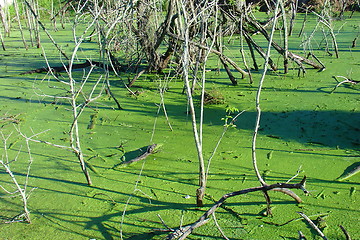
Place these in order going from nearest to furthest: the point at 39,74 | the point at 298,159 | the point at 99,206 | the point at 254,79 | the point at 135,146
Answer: the point at 99,206, the point at 298,159, the point at 135,146, the point at 254,79, the point at 39,74

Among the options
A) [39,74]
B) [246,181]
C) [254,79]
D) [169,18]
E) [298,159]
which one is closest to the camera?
[246,181]

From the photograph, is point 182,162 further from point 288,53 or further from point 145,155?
point 288,53

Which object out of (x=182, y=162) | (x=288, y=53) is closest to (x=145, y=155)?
(x=182, y=162)

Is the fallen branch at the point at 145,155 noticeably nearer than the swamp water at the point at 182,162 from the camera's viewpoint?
No

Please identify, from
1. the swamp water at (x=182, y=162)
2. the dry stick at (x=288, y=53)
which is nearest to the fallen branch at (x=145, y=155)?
the swamp water at (x=182, y=162)

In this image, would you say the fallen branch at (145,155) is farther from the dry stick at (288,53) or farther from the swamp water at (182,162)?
the dry stick at (288,53)

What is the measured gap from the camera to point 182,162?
280 centimetres

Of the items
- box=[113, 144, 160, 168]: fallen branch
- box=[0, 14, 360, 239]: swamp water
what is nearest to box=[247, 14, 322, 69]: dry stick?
box=[0, 14, 360, 239]: swamp water

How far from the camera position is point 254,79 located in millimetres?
4617

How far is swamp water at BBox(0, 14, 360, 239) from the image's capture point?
2135 millimetres

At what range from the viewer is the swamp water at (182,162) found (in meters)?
2.13

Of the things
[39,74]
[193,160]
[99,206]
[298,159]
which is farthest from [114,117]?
[39,74]

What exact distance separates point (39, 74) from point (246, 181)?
152 inches

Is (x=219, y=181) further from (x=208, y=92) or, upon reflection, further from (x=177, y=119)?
(x=208, y=92)
